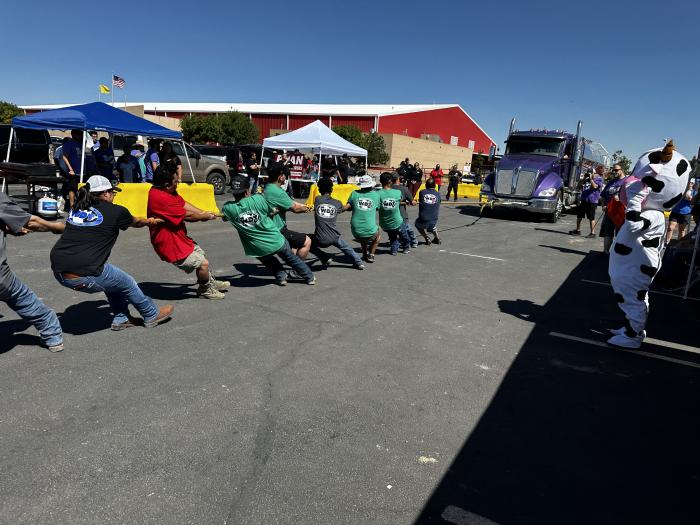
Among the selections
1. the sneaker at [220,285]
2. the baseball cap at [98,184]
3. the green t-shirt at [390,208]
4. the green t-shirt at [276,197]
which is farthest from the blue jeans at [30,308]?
the green t-shirt at [390,208]

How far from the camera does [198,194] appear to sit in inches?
500

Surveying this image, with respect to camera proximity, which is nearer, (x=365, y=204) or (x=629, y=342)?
(x=629, y=342)

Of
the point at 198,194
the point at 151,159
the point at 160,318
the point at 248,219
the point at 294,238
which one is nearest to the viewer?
the point at 160,318

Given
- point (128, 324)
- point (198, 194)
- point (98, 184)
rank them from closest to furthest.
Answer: point (98, 184) → point (128, 324) → point (198, 194)

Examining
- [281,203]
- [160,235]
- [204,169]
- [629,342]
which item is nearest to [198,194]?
[204,169]

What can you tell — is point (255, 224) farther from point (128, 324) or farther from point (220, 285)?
point (128, 324)

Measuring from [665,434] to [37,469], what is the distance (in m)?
4.16

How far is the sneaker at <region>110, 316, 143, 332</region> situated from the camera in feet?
15.6

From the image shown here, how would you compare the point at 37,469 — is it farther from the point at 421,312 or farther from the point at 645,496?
the point at 421,312

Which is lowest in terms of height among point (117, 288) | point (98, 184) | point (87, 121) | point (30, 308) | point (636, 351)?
point (636, 351)

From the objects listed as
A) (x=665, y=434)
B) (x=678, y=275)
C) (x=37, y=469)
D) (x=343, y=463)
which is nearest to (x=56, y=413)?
(x=37, y=469)

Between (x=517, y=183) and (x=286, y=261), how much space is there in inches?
489

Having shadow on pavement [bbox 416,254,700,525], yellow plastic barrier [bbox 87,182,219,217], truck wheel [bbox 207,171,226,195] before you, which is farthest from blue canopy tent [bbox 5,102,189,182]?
shadow on pavement [bbox 416,254,700,525]

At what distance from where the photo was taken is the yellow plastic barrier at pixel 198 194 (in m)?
12.4
